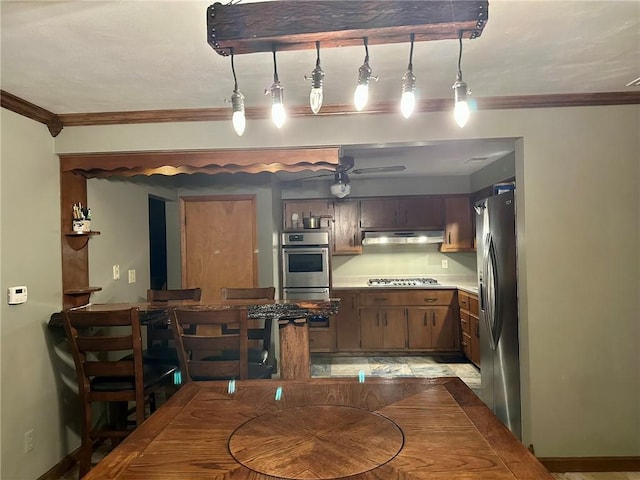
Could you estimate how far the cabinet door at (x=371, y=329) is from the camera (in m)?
5.13

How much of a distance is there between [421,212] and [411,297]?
1123mm

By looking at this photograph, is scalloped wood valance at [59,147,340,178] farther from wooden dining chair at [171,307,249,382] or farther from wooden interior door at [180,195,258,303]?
wooden interior door at [180,195,258,303]

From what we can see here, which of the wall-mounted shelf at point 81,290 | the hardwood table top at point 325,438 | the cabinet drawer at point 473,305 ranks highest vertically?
the wall-mounted shelf at point 81,290

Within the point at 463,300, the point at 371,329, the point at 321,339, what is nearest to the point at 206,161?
the point at 321,339

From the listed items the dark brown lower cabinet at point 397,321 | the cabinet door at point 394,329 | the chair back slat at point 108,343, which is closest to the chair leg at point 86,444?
the chair back slat at point 108,343

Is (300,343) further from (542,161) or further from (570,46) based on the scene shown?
(570,46)

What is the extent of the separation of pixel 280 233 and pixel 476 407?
3.82 m

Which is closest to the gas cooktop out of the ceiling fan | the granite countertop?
the granite countertop

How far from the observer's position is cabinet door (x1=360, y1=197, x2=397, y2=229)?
17.9 feet

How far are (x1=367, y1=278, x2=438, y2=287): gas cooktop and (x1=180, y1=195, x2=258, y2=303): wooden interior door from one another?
1763mm

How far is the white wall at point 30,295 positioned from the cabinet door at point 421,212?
3.89m

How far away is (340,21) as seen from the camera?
44.0 inches

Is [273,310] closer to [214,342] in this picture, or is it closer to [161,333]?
[214,342]

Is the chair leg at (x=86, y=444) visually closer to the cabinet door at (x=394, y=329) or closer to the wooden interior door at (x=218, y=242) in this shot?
the wooden interior door at (x=218, y=242)
